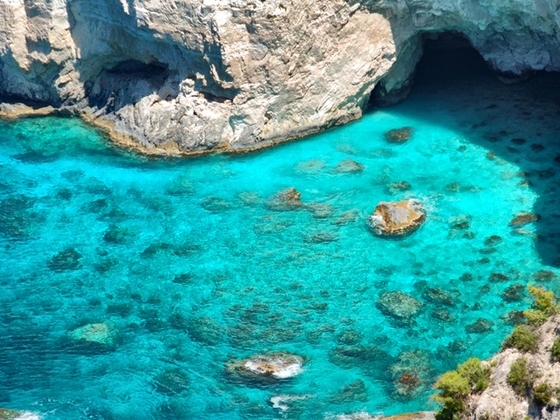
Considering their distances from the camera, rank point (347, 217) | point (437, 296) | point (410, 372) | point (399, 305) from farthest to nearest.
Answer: point (347, 217) → point (437, 296) → point (399, 305) → point (410, 372)

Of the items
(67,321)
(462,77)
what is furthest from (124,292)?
(462,77)

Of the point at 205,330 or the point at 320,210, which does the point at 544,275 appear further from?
the point at 205,330

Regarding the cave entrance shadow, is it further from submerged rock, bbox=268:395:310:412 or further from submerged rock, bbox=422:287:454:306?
submerged rock, bbox=268:395:310:412

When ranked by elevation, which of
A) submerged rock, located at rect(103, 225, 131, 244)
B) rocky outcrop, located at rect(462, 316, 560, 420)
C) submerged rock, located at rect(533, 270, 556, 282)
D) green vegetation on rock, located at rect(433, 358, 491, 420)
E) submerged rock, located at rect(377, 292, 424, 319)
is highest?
rocky outcrop, located at rect(462, 316, 560, 420)

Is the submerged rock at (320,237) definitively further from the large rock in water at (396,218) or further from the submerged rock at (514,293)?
the submerged rock at (514,293)

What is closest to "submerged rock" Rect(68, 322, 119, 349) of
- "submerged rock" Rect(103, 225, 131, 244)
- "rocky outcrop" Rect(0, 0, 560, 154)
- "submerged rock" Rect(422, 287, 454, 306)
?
"submerged rock" Rect(103, 225, 131, 244)

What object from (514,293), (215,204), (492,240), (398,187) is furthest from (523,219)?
(215,204)
